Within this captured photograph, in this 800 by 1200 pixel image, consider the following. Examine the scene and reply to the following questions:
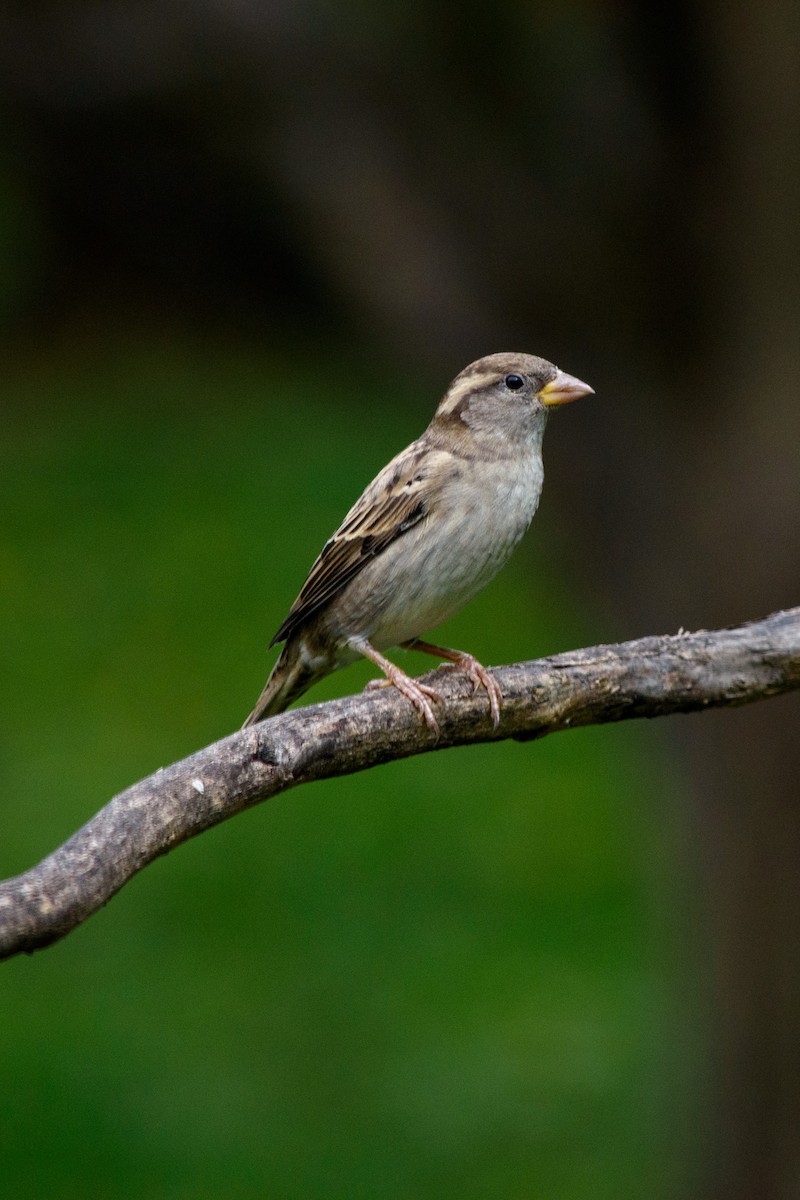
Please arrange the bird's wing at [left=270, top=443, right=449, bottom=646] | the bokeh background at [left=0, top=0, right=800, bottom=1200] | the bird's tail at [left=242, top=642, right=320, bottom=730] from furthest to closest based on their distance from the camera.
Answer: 1. the bokeh background at [left=0, top=0, right=800, bottom=1200]
2. the bird's tail at [left=242, top=642, right=320, bottom=730]
3. the bird's wing at [left=270, top=443, right=449, bottom=646]

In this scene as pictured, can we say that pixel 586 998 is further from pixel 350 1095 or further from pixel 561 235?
pixel 561 235

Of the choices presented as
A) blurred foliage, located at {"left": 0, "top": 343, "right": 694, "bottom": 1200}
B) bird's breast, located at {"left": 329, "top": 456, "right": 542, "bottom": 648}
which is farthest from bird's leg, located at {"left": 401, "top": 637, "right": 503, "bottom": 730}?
blurred foliage, located at {"left": 0, "top": 343, "right": 694, "bottom": 1200}

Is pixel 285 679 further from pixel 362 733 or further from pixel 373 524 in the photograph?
pixel 362 733

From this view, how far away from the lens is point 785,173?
205 inches

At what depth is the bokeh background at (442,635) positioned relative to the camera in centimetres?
534

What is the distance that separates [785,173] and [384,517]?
70.0 inches

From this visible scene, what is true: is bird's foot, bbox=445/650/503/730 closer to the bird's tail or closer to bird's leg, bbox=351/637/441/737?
bird's leg, bbox=351/637/441/737

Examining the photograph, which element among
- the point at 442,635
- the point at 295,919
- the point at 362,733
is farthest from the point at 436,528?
the point at 442,635

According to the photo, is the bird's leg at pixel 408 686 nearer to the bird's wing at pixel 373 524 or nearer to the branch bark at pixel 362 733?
the branch bark at pixel 362 733

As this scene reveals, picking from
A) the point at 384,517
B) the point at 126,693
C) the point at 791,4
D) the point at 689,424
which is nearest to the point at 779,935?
the point at 689,424

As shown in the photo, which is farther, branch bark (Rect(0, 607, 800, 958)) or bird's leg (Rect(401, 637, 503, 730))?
bird's leg (Rect(401, 637, 503, 730))

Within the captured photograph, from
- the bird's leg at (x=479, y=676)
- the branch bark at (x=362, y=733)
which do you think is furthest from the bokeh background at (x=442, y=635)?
the branch bark at (x=362, y=733)

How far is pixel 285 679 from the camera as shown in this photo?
16.0ft

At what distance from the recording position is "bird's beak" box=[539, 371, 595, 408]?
4559mm
